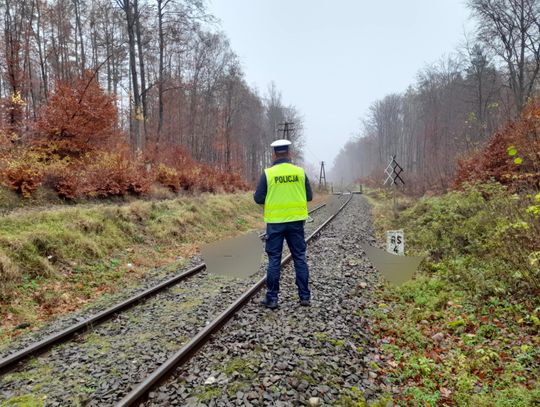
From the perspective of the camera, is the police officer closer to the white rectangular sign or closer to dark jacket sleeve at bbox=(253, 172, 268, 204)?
dark jacket sleeve at bbox=(253, 172, 268, 204)

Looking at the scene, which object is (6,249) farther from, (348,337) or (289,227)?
(348,337)

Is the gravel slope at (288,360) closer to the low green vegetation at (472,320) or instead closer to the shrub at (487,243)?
the low green vegetation at (472,320)

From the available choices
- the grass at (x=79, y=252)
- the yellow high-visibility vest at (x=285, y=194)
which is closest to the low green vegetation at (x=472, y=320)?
the yellow high-visibility vest at (x=285, y=194)

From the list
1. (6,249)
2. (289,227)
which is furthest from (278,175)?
(6,249)

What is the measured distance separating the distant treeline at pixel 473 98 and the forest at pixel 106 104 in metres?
12.4

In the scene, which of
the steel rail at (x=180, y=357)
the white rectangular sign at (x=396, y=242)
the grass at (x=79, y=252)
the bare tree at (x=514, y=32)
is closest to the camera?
the steel rail at (x=180, y=357)

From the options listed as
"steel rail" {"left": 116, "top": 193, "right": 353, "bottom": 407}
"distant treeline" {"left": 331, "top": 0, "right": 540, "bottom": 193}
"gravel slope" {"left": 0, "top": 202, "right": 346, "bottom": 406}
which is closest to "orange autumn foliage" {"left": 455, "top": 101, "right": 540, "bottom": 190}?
"distant treeline" {"left": 331, "top": 0, "right": 540, "bottom": 193}

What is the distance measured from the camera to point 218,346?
4.01 meters

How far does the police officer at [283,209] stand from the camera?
201 inches

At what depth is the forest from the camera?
1152cm

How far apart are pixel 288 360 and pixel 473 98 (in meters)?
36.7

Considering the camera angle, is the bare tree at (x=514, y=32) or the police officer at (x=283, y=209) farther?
the bare tree at (x=514, y=32)

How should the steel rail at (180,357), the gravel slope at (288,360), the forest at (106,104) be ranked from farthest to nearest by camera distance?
the forest at (106,104) → the gravel slope at (288,360) → the steel rail at (180,357)

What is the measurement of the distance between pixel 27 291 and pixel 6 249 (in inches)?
36.4
